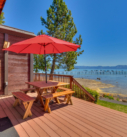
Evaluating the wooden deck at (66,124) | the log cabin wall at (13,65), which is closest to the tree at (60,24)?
the log cabin wall at (13,65)

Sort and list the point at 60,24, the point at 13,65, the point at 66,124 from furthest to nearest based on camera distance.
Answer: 1. the point at 60,24
2. the point at 13,65
3. the point at 66,124

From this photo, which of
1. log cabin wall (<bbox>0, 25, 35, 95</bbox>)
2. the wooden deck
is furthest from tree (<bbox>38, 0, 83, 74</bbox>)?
the wooden deck

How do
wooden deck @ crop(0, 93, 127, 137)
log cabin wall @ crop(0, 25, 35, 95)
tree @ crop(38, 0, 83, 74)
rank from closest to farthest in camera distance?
wooden deck @ crop(0, 93, 127, 137)
log cabin wall @ crop(0, 25, 35, 95)
tree @ crop(38, 0, 83, 74)

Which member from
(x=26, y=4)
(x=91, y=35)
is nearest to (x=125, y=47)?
(x=91, y=35)

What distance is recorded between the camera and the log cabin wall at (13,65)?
4477 mm

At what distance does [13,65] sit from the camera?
4.79 meters

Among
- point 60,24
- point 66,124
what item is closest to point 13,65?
point 66,124

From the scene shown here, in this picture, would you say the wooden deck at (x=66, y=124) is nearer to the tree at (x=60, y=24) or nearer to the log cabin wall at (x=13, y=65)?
the log cabin wall at (x=13, y=65)

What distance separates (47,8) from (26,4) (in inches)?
339

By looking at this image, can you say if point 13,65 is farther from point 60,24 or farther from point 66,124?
point 60,24

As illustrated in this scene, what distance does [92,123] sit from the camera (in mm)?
2430

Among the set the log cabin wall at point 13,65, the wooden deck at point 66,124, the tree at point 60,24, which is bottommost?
the wooden deck at point 66,124

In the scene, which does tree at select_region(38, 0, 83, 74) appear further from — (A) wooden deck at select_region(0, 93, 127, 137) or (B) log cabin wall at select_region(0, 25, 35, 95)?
(A) wooden deck at select_region(0, 93, 127, 137)

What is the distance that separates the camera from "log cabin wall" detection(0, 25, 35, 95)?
14.7 feet
